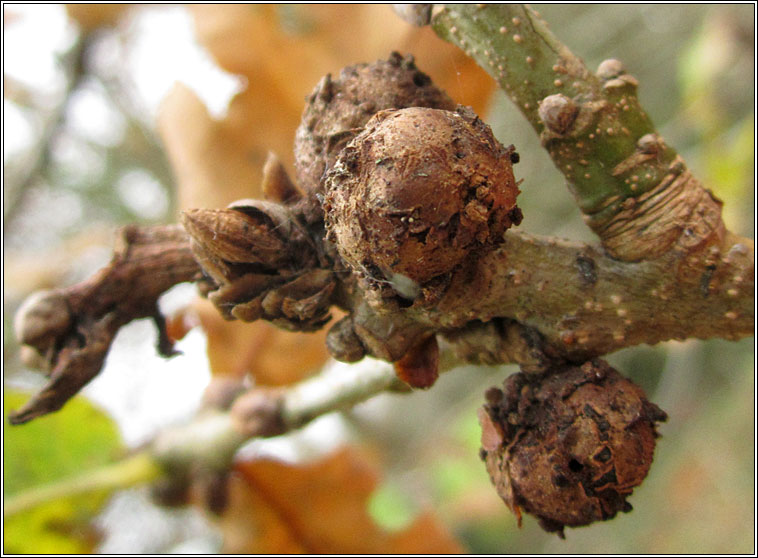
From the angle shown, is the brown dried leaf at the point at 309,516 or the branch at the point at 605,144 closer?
the branch at the point at 605,144

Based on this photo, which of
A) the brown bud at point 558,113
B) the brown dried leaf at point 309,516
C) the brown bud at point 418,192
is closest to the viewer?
the brown bud at point 418,192

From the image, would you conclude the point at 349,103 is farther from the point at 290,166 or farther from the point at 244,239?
the point at 290,166

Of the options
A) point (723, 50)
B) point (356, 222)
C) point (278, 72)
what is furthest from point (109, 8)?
point (723, 50)

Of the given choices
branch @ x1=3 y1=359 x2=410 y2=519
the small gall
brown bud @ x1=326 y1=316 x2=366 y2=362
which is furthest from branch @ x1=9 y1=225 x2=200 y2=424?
the small gall

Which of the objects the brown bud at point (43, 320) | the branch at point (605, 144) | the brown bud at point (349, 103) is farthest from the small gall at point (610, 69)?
the brown bud at point (43, 320)

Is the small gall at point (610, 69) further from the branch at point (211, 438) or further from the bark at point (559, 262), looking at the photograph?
the branch at point (211, 438)

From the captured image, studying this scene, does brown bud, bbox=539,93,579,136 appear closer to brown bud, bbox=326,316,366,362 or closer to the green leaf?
brown bud, bbox=326,316,366,362

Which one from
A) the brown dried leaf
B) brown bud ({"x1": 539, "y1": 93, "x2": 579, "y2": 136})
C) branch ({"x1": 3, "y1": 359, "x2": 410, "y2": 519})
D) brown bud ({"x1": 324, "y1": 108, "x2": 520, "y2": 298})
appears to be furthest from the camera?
the brown dried leaf
